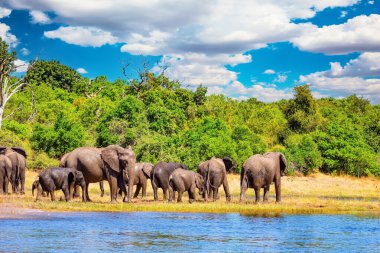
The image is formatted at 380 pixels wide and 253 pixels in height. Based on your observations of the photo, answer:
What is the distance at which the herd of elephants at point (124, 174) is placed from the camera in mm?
28312

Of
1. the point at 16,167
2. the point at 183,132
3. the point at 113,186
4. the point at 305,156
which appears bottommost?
the point at 113,186

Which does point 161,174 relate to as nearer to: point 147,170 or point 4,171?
point 147,170

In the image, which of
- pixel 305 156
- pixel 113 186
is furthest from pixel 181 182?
pixel 305 156

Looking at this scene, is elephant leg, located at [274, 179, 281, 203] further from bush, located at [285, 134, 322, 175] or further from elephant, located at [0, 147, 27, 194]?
bush, located at [285, 134, 322, 175]

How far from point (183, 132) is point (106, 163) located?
85.6 ft

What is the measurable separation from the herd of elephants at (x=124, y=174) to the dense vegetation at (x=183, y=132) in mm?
12358

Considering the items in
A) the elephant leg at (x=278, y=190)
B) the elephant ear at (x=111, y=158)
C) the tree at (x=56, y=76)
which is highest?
the tree at (x=56, y=76)

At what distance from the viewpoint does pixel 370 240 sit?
1909 cm

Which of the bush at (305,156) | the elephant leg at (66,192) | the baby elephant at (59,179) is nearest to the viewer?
the baby elephant at (59,179)

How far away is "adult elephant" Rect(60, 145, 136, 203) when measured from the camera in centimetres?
2944

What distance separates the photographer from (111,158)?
29469mm

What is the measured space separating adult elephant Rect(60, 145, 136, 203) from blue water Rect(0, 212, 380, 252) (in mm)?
4179

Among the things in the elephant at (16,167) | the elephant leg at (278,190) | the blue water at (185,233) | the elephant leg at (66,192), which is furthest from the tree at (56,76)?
the blue water at (185,233)

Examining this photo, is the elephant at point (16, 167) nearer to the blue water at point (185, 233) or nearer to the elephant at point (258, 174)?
the blue water at point (185, 233)
